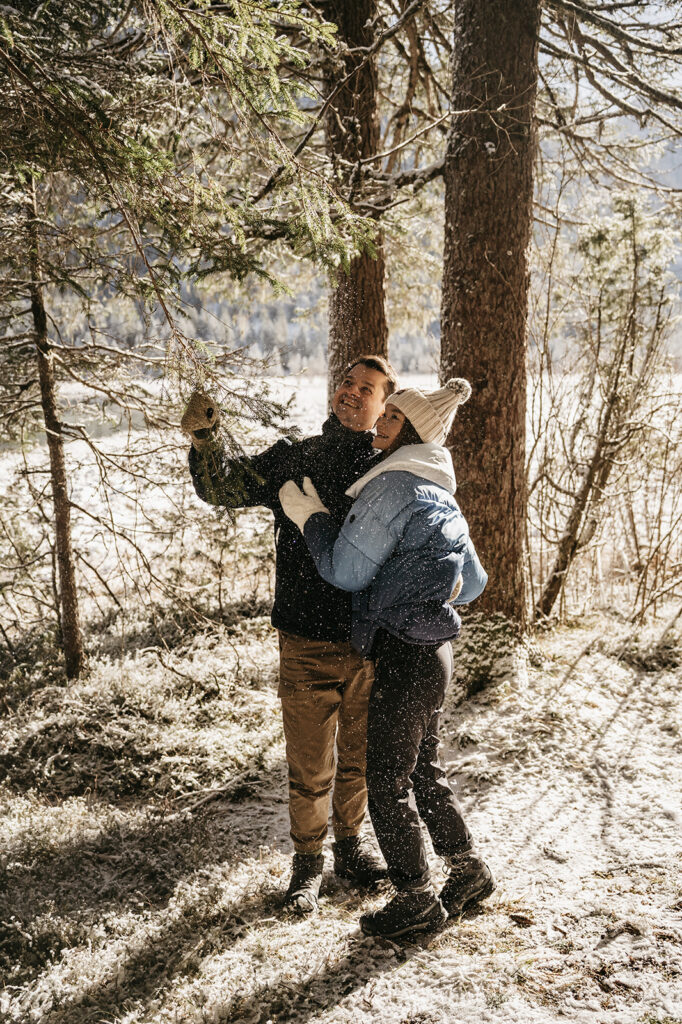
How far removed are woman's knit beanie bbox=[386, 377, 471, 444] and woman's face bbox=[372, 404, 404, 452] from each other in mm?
26

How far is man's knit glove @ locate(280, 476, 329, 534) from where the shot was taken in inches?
103

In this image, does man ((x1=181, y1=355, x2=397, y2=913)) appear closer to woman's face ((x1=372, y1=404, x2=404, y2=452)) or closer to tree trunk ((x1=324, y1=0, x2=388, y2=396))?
woman's face ((x1=372, y1=404, x2=404, y2=452))

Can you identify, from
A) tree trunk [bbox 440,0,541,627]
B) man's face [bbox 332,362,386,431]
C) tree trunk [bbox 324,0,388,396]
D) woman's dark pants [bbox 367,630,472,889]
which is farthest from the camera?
tree trunk [bbox 324,0,388,396]

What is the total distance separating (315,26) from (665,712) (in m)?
4.89

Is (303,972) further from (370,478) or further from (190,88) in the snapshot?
(190,88)

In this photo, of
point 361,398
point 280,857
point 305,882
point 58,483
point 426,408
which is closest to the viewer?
point 426,408

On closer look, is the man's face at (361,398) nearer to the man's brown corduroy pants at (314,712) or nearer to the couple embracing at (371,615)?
the couple embracing at (371,615)

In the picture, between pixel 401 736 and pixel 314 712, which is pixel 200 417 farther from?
pixel 401 736

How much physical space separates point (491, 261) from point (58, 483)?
12.9 feet

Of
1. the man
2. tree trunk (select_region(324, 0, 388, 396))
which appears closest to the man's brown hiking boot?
the man

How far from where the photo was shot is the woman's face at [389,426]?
8.59ft

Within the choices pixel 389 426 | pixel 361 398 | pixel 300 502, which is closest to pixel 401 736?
pixel 300 502

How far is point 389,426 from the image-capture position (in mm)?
2623

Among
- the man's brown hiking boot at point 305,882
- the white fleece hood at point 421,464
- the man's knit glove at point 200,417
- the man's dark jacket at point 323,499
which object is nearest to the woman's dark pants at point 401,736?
the man's dark jacket at point 323,499
